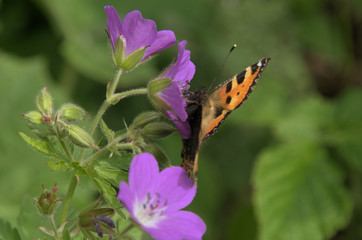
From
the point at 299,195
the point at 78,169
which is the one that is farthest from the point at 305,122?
the point at 78,169

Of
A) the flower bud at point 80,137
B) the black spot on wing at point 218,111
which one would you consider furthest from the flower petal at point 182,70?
the flower bud at point 80,137

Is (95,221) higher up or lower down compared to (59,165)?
lower down

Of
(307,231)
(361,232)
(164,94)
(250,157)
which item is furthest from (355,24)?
(164,94)

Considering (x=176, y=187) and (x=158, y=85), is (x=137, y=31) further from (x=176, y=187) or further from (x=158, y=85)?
(x=176, y=187)

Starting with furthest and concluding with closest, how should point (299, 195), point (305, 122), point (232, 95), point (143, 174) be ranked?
point (305, 122) < point (299, 195) < point (232, 95) < point (143, 174)

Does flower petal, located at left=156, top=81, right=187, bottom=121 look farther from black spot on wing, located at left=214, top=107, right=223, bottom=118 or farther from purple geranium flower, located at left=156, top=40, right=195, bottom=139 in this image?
black spot on wing, located at left=214, top=107, right=223, bottom=118

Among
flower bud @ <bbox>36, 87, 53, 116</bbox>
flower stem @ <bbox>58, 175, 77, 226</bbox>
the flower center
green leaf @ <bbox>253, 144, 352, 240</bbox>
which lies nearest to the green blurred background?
green leaf @ <bbox>253, 144, 352, 240</bbox>
